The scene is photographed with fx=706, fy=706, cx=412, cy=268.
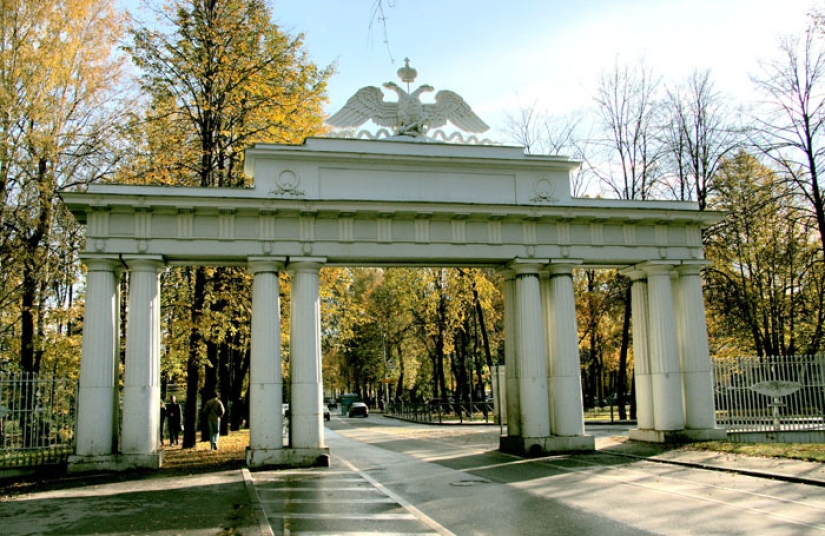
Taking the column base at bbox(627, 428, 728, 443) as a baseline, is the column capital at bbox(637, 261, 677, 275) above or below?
above

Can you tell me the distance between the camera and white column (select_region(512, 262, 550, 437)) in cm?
1817

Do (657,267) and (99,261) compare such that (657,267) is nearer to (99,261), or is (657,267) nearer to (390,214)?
(390,214)

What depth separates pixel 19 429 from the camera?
16328mm

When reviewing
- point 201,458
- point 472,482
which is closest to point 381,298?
point 201,458

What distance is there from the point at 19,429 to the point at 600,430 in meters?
20.2

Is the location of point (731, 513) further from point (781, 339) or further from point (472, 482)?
point (781, 339)

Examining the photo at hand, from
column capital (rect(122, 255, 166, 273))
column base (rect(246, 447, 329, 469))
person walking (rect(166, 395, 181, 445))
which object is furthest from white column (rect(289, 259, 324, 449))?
person walking (rect(166, 395, 181, 445))

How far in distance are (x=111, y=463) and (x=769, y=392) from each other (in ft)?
56.4

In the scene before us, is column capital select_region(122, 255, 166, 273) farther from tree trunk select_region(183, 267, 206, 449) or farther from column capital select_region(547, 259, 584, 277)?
column capital select_region(547, 259, 584, 277)

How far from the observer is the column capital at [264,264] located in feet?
56.1

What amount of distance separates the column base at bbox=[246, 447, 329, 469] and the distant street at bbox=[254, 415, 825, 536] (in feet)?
1.69

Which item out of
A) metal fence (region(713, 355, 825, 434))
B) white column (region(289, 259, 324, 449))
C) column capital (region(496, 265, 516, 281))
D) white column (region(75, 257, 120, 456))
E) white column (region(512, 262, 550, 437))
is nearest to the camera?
white column (region(75, 257, 120, 456))

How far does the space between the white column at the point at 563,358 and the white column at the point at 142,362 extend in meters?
9.96

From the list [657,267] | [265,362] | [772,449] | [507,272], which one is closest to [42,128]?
[265,362]
